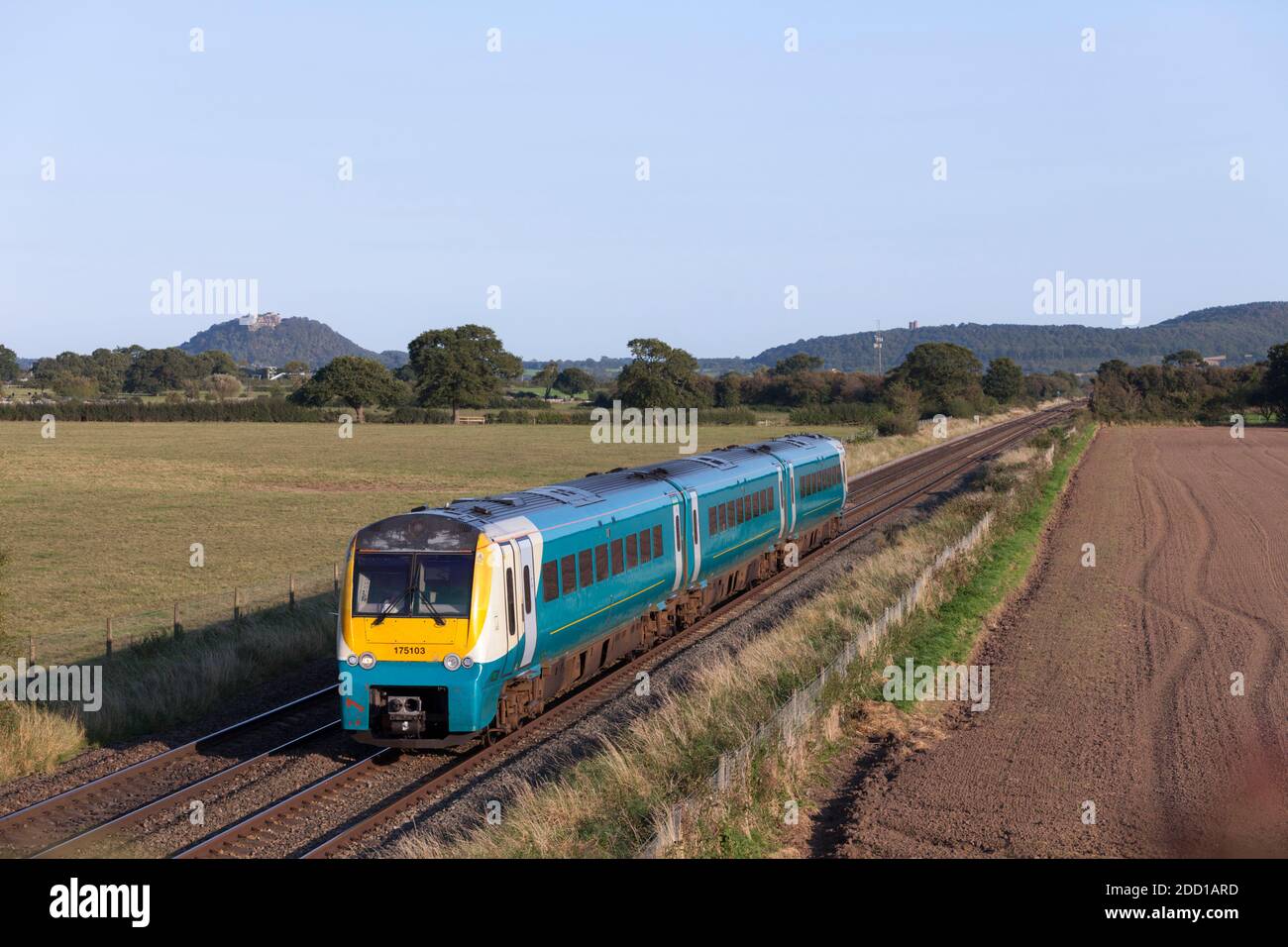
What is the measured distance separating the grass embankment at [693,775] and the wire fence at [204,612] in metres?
9.69

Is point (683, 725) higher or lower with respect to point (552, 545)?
lower

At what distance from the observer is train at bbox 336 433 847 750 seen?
46.4ft

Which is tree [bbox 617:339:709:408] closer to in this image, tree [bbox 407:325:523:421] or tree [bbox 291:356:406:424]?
tree [bbox 407:325:523:421]

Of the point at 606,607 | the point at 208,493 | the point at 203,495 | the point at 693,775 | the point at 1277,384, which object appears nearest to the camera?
the point at 693,775

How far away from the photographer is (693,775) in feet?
42.9

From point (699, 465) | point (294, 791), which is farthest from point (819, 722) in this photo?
point (699, 465)

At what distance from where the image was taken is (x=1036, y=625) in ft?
73.8

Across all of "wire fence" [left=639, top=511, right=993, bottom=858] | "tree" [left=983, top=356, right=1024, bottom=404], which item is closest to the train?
"wire fence" [left=639, top=511, right=993, bottom=858]

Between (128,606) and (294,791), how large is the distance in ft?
46.4

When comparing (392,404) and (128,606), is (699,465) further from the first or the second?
(392,404)

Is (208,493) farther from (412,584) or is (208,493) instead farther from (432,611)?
(432,611)

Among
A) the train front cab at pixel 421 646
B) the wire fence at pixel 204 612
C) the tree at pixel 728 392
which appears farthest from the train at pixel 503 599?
the tree at pixel 728 392

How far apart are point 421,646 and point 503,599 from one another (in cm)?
114

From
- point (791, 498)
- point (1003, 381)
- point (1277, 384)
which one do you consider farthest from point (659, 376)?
point (791, 498)
